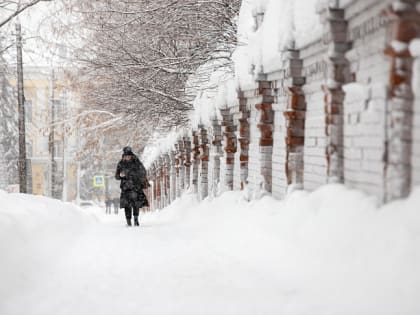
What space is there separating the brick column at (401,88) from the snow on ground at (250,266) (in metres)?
0.29

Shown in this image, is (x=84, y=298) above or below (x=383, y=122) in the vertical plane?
below

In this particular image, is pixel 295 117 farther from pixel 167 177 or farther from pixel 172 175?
pixel 167 177

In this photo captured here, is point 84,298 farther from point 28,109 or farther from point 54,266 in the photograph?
point 28,109

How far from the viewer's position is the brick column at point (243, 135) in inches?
580

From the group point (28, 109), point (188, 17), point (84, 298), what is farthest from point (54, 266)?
point (28, 109)

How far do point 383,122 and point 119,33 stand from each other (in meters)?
14.4

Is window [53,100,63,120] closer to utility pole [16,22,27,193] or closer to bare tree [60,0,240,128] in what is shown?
bare tree [60,0,240,128]

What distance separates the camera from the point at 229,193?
15555mm

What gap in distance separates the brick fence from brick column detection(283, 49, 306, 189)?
1 cm

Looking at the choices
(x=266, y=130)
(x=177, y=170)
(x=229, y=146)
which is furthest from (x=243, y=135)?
(x=177, y=170)

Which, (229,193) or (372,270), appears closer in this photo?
(372,270)

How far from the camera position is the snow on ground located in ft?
20.5

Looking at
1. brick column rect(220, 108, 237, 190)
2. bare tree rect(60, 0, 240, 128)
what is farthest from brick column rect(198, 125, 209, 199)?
brick column rect(220, 108, 237, 190)

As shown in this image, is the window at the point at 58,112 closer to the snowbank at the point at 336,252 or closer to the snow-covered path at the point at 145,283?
the snow-covered path at the point at 145,283
